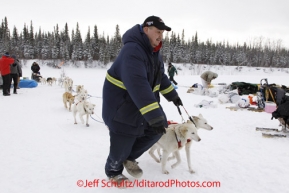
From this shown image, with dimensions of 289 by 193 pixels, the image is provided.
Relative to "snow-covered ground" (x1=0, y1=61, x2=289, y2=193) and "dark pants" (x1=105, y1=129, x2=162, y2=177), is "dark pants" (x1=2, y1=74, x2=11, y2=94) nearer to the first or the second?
"snow-covered ground" (x1=0, y1=61, x2=289, y2=193)

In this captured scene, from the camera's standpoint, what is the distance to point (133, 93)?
187 centimetres

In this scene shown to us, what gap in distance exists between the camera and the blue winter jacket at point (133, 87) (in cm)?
186

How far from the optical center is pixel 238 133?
5035 mm

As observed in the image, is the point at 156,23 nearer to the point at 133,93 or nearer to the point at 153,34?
the point at 153,34

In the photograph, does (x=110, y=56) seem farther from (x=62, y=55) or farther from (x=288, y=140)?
(x=288, y=140)

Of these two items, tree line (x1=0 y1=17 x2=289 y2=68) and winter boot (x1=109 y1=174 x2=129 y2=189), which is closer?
winter boot (x1=109 y1=174 x2=129 y2=189)

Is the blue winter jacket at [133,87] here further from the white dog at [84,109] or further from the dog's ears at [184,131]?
the white dog at [84,109]

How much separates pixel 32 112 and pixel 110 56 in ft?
126

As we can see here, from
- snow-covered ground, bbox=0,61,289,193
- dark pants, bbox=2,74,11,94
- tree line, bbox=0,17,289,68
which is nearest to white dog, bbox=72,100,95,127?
snow-covered ground, bbox=0,61,289,193

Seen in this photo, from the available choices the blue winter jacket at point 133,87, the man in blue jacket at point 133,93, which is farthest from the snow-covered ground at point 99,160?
the blue winter jacket at point 133,87

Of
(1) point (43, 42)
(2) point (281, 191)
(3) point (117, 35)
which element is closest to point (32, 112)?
(2) point (281, 191)

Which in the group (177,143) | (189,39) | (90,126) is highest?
(189,39)

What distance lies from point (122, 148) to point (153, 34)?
1.19 m

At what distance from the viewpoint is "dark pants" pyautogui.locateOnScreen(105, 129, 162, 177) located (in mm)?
2227
